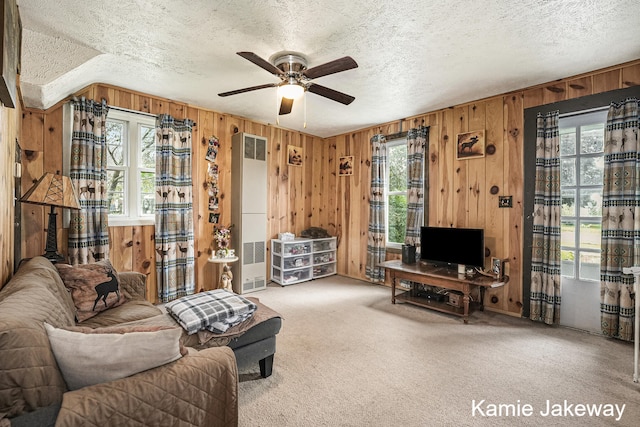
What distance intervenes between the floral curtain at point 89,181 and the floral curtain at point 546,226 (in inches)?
186

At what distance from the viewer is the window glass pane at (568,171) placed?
10.7 ft

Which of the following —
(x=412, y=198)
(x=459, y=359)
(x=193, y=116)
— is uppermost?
(x=193, y=116)

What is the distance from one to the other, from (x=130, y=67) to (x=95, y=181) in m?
1.27

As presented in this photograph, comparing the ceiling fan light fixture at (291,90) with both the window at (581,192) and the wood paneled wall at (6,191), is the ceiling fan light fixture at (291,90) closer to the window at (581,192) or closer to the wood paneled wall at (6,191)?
the wood paneled wall at (6,191)

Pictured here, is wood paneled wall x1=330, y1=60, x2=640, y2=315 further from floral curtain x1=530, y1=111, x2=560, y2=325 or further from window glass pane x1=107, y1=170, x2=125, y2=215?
window glass pane x1=107, y1=170, x2=125, y2=215

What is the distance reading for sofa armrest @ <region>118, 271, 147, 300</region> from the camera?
2625mm

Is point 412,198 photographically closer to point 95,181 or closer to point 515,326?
point 515,326

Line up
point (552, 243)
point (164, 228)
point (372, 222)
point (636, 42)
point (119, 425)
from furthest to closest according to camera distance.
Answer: point (372, 222) < point (164, 228) < point (552, 243) < point (636, 42) < point (119, 425)

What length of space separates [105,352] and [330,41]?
2.49 m

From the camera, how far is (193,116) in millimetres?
4148

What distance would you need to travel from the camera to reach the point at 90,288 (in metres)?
2.21

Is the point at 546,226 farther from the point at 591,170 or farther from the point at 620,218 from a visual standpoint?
the point at 591,170

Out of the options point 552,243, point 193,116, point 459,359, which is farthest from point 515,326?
point 193,116

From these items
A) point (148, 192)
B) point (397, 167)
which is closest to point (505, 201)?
point (397, 167)
